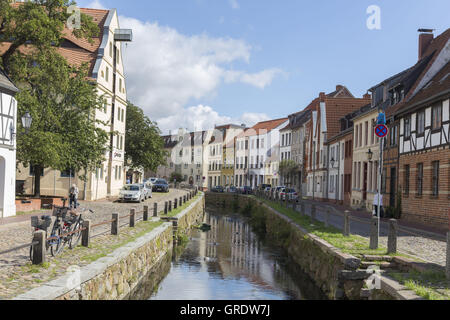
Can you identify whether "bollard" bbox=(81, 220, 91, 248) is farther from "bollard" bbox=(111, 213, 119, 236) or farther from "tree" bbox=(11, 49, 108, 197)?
"tree" bbox=(11, 49, 108, 197)

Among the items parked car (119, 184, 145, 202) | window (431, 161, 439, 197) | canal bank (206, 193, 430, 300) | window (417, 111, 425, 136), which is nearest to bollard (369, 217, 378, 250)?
canal bank (206, 193, 430, 300)

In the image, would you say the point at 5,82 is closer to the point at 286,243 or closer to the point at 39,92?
the point at 39,92

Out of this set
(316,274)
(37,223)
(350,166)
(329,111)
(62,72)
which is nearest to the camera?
(37,223)

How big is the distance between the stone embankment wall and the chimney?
21.9m

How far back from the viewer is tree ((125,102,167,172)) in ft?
197

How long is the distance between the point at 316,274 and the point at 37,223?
25.5 ft

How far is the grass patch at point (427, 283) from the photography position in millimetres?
7980

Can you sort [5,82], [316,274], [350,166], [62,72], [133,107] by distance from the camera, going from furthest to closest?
[133,107]
[350,166]
[62,72]
[5,82]
[316,274]

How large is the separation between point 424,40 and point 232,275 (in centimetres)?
2371

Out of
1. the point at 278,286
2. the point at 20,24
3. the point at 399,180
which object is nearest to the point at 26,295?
the point at 278,286

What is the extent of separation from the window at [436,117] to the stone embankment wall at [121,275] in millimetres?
13001

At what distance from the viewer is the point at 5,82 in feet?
72.6

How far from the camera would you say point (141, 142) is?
59969 mm

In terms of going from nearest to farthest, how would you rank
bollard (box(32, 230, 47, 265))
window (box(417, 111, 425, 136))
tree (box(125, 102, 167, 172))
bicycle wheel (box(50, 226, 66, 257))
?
1. bollard (box(32, 230, 47, 265))
2. bicycle wheel (box(50, 226, 66, 257))
3. window (box(417, 111, 425, 136))
4. tree (box(125, 102, 167, 172))
